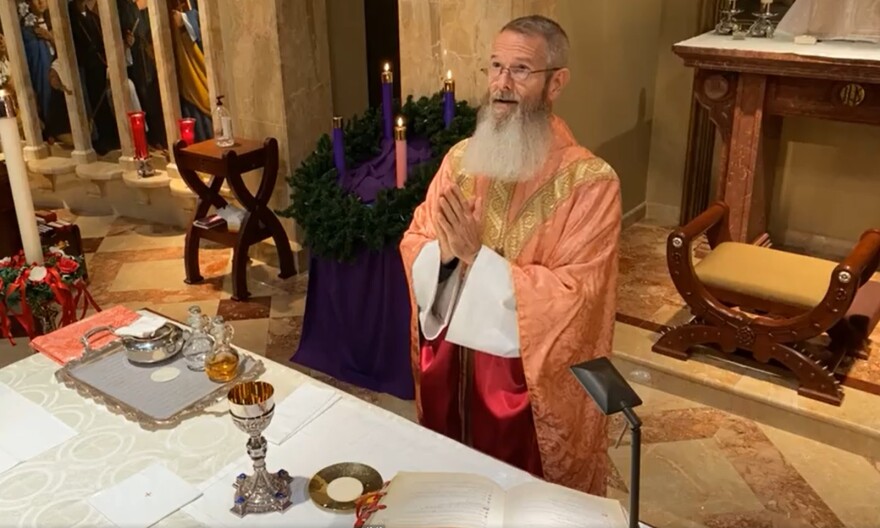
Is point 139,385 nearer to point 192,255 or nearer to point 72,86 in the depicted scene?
point 192,255

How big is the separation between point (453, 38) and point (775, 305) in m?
1.81

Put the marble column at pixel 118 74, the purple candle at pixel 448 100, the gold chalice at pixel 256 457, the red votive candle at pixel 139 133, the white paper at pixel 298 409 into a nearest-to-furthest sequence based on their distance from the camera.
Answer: the gold chalice at pixel 256 457, the white paper at pixel 298 409, the purple candle at pixel 448 100, the red votive candle at pixel 139 133, the marble column at pixel 118 74

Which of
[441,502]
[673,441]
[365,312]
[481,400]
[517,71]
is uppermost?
[517,71]

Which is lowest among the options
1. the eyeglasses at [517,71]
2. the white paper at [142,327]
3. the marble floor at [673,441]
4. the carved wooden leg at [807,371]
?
the marble floor at [673,441]

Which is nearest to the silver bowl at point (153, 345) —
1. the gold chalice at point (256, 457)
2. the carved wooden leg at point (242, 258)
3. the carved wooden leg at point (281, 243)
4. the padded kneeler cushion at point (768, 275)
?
the gold chalice at point (256, 457)

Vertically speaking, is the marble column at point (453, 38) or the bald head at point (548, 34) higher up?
the bald head at point (548, 34)

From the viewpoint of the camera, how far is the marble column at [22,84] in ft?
19.4

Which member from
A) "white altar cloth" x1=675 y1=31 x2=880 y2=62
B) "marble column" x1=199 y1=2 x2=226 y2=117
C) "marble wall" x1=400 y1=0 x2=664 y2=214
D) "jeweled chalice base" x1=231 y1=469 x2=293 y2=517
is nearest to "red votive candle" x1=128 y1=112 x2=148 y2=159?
"marble column" x1=199 y1=2 x2=226 y2=117

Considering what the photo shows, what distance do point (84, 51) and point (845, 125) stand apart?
15.8ft

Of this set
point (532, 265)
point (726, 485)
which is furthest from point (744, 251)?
point (532, 265)

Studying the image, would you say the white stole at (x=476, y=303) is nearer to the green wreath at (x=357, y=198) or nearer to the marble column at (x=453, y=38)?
the green wreath at (x=357, y=198)

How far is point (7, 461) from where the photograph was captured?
180cm

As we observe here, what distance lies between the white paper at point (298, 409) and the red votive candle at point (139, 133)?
3.72 metres

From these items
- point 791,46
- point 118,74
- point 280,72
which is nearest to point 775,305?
point 791,46
